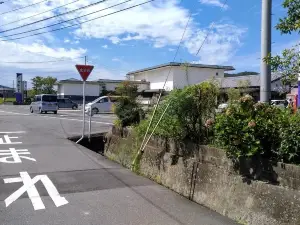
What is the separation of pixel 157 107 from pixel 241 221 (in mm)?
3664

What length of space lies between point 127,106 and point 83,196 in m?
4.57

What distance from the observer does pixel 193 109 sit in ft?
23.5

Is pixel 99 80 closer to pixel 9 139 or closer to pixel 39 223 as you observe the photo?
pixel 9 139

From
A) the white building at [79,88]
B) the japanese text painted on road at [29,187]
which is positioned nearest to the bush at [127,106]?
the japanese text painted on road at [29,187]

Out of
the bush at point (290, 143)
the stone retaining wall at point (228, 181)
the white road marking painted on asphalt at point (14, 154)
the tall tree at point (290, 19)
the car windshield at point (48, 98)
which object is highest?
the tall tree at point (290, 19)

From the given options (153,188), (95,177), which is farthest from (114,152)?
(153,188)

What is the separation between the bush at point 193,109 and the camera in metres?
7.08

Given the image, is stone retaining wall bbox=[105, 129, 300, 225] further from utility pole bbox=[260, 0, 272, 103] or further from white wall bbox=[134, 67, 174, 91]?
white wall bbox=[134, 67, 174, 91]

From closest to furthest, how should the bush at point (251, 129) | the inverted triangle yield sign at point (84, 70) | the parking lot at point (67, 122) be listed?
1. the bush at point (251, 129)
2. the inverted triangle yield sign at point (84, 70)
3. the parking lot at point (67, 122)

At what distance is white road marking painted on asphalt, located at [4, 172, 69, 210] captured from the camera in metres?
6.04

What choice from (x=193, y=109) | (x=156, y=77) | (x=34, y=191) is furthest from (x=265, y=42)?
(x=156, y=77)

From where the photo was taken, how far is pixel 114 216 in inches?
215

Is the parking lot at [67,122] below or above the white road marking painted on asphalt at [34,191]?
above

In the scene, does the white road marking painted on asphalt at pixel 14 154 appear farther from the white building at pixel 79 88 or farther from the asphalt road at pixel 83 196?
the white building at pixel 79 88
